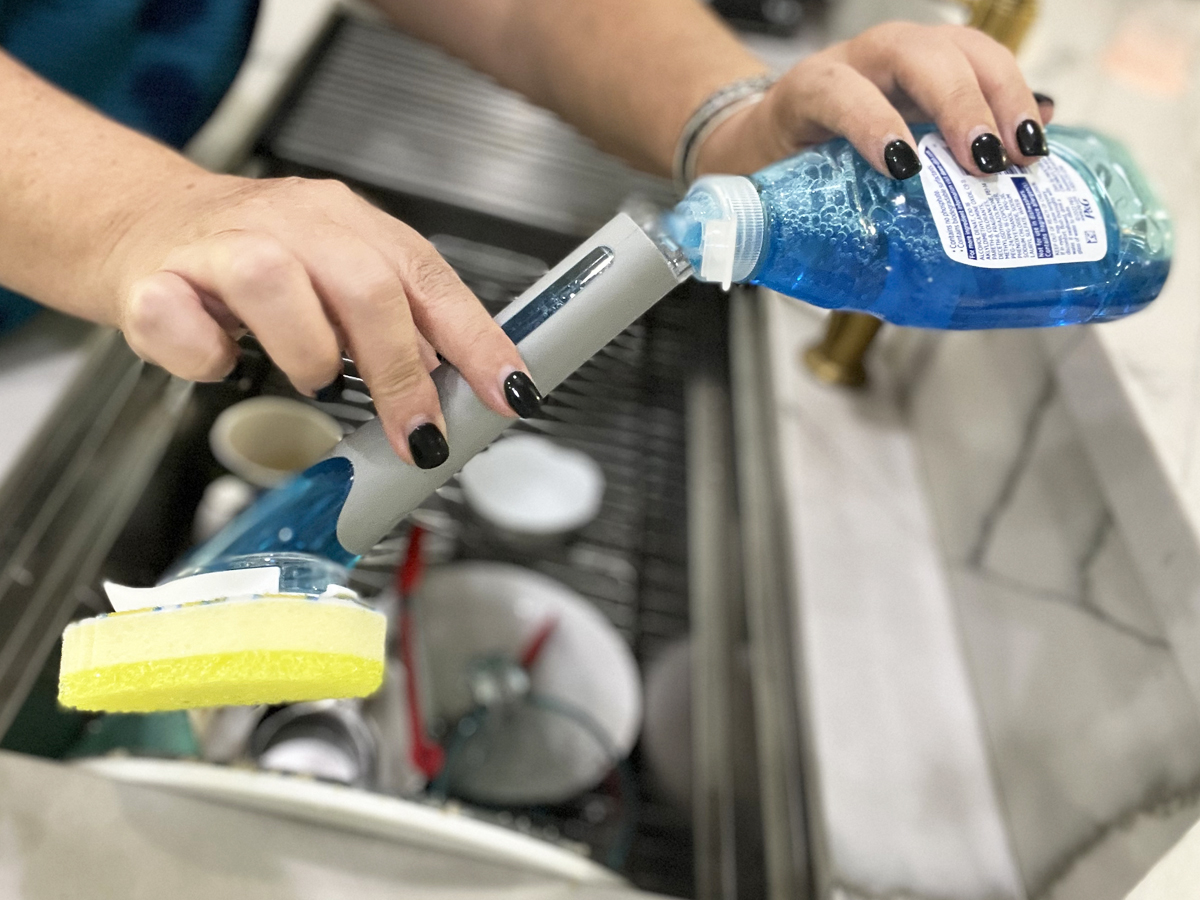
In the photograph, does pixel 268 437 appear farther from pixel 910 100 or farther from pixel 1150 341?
pixel 1150 341

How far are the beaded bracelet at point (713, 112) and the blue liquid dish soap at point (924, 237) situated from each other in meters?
0.16

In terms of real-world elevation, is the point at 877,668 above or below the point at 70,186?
below

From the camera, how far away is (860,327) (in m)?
0.70

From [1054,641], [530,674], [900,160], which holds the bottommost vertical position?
[530,674]

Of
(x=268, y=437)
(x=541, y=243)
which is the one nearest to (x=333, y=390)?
(x=268, y=437)

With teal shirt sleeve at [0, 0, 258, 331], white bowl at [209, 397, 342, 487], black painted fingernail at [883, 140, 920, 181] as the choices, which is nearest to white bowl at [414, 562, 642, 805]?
white bowl at [209, 397, 342, 487]

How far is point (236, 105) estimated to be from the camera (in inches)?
30.8

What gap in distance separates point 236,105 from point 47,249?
0.47 m

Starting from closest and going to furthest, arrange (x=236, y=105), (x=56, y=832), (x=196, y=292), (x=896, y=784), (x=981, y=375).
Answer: (x=196, y=292)
(x=56, y=832)
(x=896, y=784)
(x=981, y=375)
(x=236, y=105)

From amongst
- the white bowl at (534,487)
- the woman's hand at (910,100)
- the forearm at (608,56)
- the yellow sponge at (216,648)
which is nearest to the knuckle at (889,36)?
the woman's hand at (910,100)

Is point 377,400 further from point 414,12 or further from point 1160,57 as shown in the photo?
point 1160,57

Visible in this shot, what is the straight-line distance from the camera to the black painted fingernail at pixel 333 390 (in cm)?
32

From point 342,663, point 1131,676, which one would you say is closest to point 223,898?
point 342,663

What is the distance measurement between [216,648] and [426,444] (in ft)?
0.32
